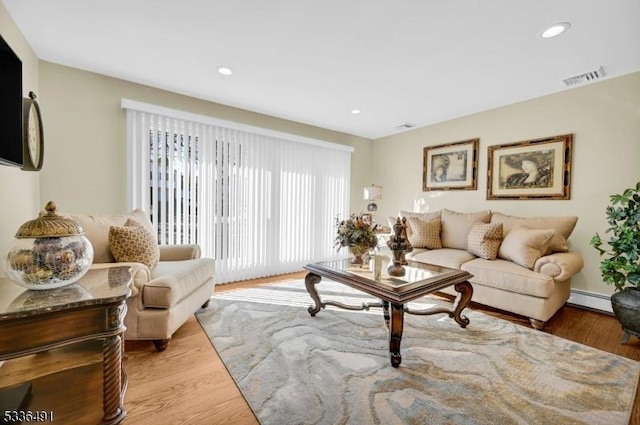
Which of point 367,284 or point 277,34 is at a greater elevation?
point 277,34

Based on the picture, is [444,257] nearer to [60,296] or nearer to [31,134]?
[60,296]

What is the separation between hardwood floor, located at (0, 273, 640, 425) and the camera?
139 cm

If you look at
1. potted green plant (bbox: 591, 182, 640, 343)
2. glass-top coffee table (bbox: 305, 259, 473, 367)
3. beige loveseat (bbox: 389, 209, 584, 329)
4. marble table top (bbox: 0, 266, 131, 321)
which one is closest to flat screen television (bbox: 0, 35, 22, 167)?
marble table top (bbox: 0, 266, 131, 321)

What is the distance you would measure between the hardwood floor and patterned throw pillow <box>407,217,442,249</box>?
1586 mm

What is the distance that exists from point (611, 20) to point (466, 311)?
2615mm

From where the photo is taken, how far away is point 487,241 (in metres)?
3.04

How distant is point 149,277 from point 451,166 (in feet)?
13.6

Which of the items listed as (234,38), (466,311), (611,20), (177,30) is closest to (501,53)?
(611,20)

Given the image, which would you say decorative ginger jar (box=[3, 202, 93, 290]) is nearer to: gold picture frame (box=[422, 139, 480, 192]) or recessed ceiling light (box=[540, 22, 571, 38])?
recessed ceiling light (box=[540, 22, 571, 38])

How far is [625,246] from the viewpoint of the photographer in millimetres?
2201

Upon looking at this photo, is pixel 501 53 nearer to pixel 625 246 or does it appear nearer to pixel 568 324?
pixel 625 246

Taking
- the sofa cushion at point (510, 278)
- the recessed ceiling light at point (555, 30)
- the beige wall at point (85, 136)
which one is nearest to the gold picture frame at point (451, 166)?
the sofa cushion at point (510, 278)

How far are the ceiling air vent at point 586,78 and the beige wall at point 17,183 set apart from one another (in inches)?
193

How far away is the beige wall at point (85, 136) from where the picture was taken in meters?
2.66
